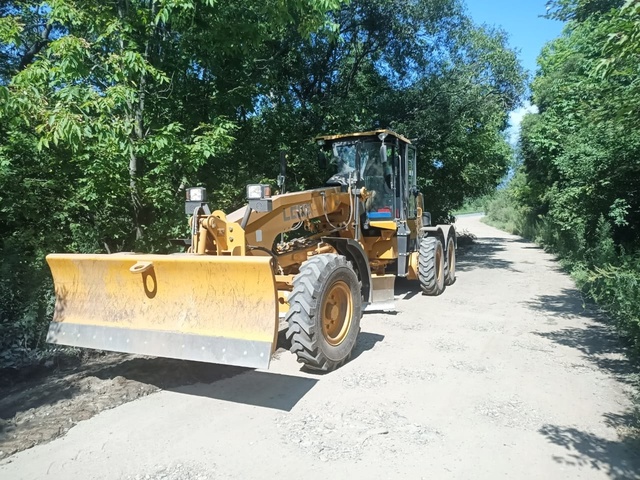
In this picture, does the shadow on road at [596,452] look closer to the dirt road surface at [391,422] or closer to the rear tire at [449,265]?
the dirt road surface at [391,422]

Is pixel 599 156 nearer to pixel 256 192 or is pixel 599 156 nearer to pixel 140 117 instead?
pixel 256 192

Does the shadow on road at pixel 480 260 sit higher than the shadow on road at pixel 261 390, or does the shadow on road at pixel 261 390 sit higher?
the shadow on road at pixel 480 260

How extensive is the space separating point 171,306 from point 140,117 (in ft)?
12.9

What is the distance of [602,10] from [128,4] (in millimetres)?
8833

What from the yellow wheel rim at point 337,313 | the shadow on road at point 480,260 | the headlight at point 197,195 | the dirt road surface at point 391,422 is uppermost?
the headlight at point 197,195

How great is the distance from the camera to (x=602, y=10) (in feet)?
32.2

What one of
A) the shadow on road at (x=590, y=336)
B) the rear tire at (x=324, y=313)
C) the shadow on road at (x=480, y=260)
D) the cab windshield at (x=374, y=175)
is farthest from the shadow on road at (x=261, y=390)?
the shadow on road at (x=480, y=260)

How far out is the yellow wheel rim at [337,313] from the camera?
5434 millimetres

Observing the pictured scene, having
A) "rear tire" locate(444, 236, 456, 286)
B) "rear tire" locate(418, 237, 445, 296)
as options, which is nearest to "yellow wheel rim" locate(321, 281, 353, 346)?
"rear tire" locate(418, 237, 445, 296)

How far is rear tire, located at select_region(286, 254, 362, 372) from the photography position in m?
4.89

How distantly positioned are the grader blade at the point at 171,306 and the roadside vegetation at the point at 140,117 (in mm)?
1060

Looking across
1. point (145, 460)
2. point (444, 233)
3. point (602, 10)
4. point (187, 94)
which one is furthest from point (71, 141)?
point (602, 10)

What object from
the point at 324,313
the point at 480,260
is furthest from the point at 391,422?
the point at 480,260

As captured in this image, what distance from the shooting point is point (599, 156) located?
10.0 m
